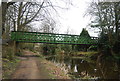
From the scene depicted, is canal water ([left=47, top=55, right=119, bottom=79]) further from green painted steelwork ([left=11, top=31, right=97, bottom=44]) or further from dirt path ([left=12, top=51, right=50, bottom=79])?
green painted steelwork ([left=11, top=31, right=97, bottom=44])

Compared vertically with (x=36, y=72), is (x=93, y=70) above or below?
below

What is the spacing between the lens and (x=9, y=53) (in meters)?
7.62

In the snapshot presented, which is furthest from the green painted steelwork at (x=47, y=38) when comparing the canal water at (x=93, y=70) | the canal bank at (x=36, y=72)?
→ the canal bank at (x=36, y=72)

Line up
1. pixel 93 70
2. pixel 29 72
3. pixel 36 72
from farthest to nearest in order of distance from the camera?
pixel 93 70
pixel 36 72
pixel 29 72

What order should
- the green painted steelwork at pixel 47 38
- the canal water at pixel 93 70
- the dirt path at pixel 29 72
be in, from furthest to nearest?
the green painted steelwork at pixel 47 38 < the canal water at pixel 93 70 < the dirt path at pixel 29 72

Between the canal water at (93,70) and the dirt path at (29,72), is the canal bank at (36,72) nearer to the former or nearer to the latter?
the dirt path at (29,72)

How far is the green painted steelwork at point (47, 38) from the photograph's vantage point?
12484mm

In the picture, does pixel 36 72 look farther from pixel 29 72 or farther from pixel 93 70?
pixel 93 70

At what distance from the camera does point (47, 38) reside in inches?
555

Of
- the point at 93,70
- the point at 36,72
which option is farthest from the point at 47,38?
the point at 36,72

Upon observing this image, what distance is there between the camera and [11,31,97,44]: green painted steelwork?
1248 centimetres

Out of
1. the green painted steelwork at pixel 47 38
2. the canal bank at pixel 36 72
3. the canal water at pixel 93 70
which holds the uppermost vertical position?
the green painted steelwork at pixel 47 38

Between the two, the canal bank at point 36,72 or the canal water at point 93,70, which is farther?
the canal water at point 93,70

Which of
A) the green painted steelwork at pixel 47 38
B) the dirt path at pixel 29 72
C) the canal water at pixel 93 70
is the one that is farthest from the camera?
the green painted steelwork at pixel 47 38
